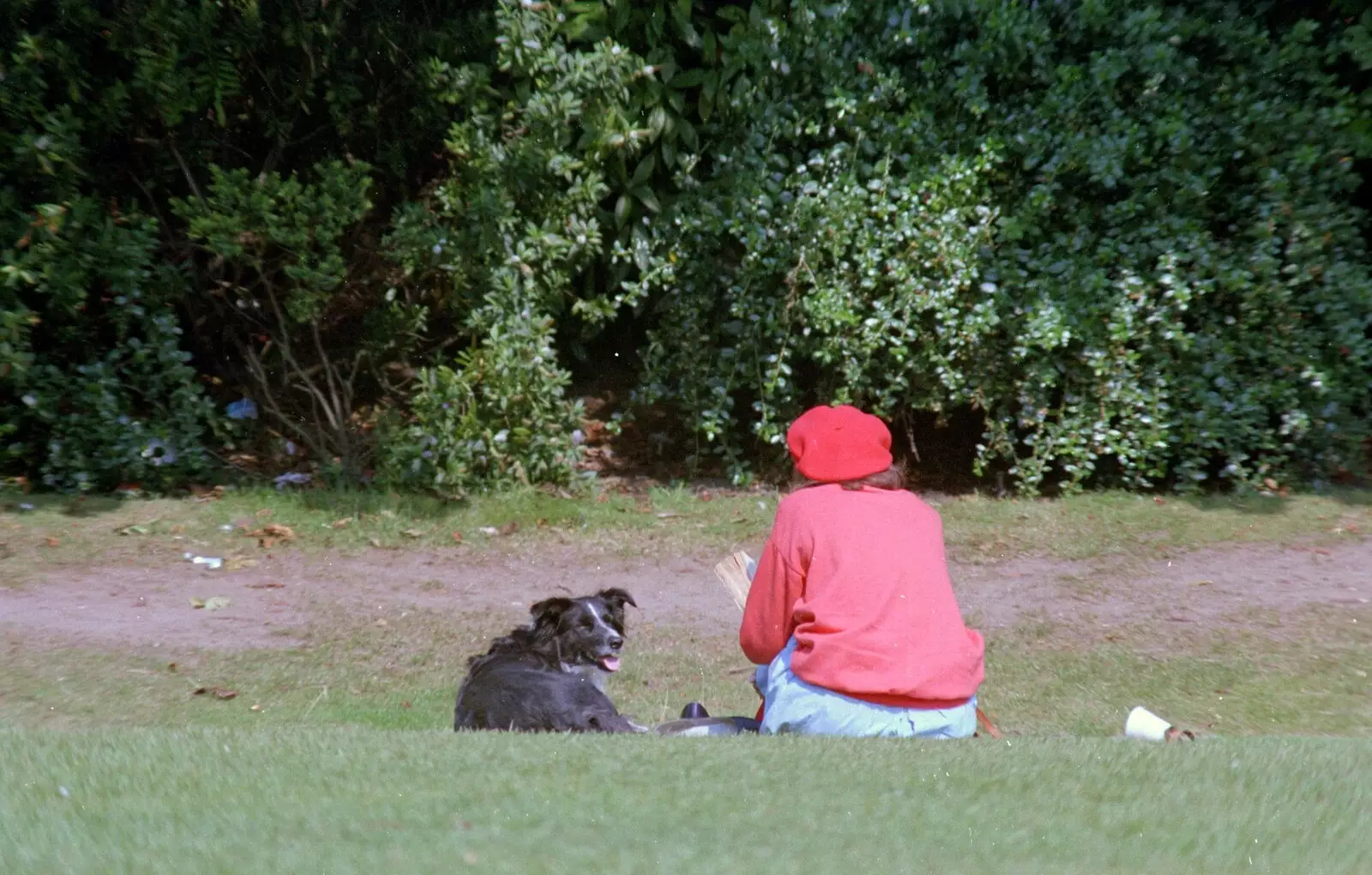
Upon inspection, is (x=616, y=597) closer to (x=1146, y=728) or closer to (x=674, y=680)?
(x=674, y=680)

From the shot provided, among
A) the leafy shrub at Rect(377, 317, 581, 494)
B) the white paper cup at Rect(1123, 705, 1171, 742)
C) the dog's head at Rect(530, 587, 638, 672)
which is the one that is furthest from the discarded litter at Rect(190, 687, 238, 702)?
the white paper cup at Rect(1123, 705, 1171, 742)

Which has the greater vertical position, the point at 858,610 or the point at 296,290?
the point at 296,290

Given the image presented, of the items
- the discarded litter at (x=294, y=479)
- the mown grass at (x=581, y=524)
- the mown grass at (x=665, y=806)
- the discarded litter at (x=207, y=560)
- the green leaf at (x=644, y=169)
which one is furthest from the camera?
the green leaf at (x=644, y=169)

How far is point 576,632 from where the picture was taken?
5.48 m

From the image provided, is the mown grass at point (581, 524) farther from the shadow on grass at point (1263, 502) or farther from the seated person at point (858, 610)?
the seated person at point (858, 610)

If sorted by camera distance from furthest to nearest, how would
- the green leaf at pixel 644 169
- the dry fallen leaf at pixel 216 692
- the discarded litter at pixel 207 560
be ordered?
the green leaf at pixel 644 169 < the discarded litter at pixel 207 560 < the dry fallen leaf at pixel 216 692

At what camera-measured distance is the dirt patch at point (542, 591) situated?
709 cm

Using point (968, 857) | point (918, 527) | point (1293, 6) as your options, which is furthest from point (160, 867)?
point (1293, 6)

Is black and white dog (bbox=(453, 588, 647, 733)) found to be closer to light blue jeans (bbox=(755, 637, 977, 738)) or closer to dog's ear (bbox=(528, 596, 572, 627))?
dog's ear (bbox=(528, 596, 572, 627))

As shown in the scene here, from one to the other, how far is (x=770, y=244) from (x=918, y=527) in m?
5.52

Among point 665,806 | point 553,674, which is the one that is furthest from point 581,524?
point 665,806

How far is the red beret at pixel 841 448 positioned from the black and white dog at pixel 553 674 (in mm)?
1284

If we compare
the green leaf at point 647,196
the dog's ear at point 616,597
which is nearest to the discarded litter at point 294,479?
the green leaf at point 647,196

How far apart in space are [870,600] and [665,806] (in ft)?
3.56
